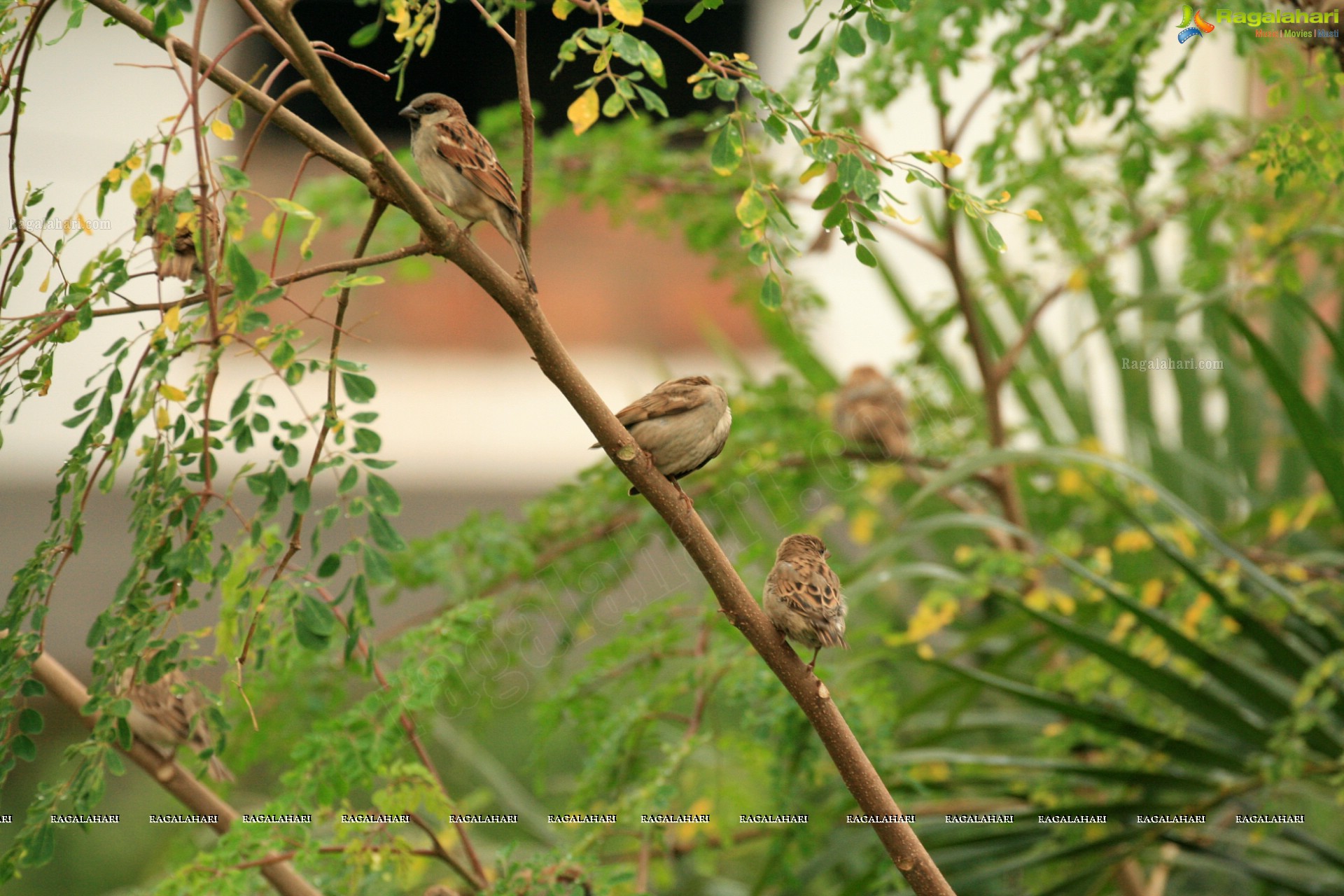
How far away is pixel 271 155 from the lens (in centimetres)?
758

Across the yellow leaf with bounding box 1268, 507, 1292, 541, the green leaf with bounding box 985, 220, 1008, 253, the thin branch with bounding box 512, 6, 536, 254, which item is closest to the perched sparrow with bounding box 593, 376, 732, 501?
the thin branch with bounding box 512, 6, 536, 254

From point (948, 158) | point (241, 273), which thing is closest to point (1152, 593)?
point (948, 158)

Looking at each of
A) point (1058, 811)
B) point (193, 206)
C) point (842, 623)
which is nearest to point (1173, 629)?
point (1058, 811)

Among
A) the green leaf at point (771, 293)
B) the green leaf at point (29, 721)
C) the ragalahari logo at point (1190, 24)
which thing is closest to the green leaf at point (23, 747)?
the green leaf at point (29, 721)

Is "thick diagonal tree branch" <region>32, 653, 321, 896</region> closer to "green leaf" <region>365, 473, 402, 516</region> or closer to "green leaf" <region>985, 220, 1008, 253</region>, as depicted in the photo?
"green leaf" <region>365, 473, 402, 516</region>

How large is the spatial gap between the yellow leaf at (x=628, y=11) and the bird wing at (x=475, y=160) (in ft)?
1.17

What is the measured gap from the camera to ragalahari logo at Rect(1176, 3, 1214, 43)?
2023mm

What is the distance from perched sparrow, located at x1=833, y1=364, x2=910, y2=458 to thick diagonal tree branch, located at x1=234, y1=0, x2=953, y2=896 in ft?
6.75

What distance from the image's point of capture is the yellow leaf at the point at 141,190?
1086mm

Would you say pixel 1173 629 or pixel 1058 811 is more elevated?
pixel 1173 629

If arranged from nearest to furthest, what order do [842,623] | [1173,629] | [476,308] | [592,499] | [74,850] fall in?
[842,623]
[1173,629]
[592,499]
[74,850]
[476,308]

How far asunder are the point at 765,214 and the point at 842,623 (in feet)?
1.71

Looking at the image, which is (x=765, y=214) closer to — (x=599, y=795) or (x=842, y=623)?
(x=842, y=623)

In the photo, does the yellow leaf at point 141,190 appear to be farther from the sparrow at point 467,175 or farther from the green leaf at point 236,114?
the sparrow at point 467,175
